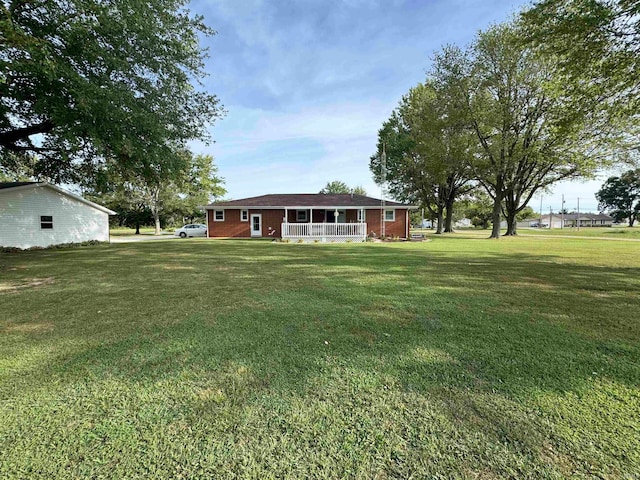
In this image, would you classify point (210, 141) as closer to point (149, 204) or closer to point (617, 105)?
point (617, 105)

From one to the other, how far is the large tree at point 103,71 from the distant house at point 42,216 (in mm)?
5525

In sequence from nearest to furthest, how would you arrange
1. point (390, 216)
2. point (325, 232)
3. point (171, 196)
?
point (325, 232)
point (390, 216)
point (171, 196)

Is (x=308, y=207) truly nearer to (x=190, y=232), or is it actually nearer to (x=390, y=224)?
(x=390, y=224)

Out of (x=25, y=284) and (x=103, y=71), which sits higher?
(x=103, y=71)

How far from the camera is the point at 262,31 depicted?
11.6 m

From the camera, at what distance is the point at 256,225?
23.6 meters

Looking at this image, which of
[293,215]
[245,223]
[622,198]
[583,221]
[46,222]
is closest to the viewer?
[46,222]

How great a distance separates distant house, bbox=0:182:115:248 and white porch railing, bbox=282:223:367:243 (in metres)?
12.2

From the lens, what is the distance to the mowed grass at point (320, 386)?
1.79 meters

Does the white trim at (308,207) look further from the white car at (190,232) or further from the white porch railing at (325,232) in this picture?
the white car at (190,232)

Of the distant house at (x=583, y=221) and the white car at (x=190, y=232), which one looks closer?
the white car at (x=190, y=232)

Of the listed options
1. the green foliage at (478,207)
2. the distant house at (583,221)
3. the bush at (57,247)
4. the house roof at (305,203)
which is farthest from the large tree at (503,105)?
the distant house at (583,221)

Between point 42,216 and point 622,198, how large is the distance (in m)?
92.7

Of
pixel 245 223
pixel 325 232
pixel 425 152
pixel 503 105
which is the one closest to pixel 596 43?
pixel 503 105
